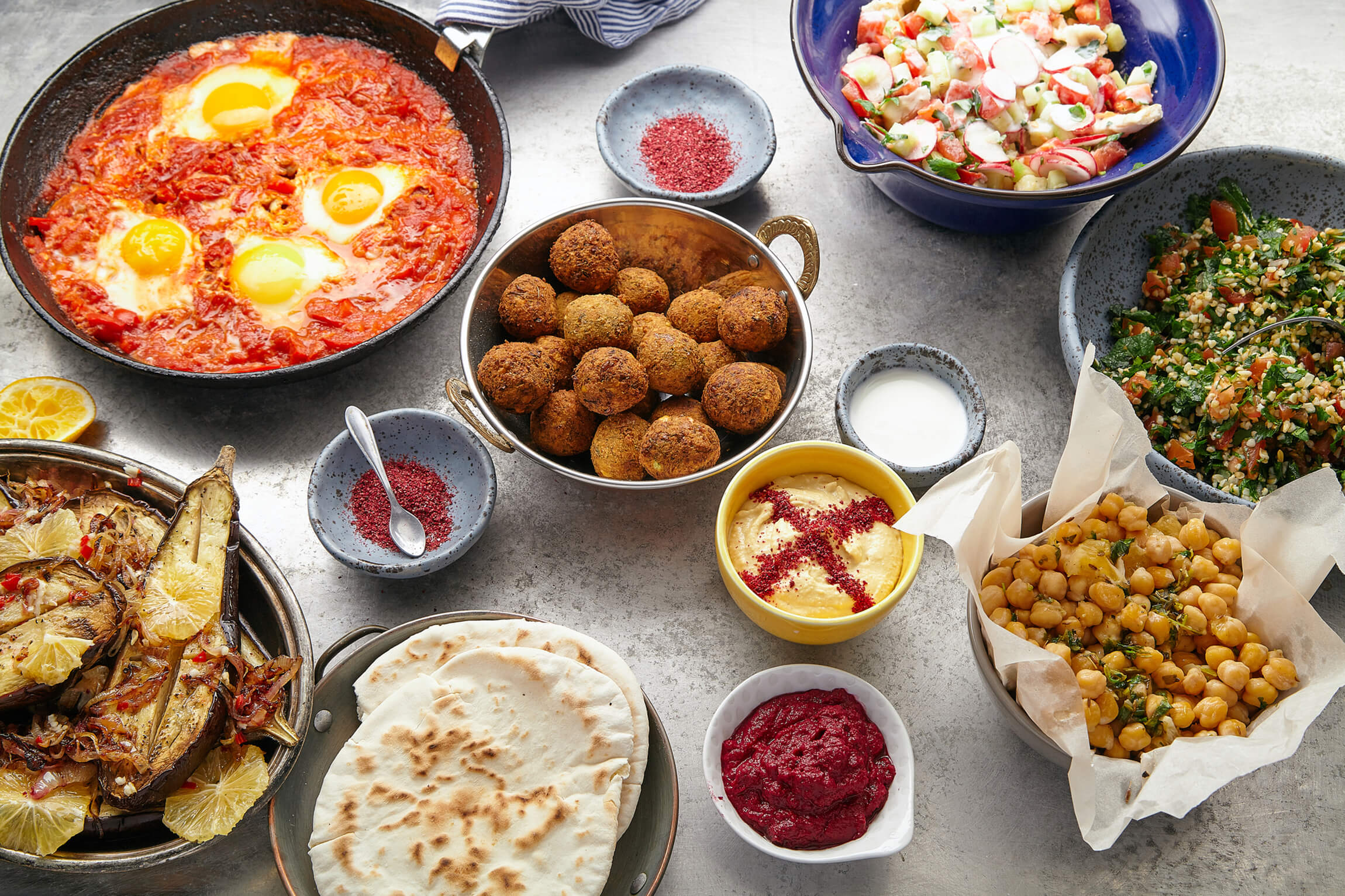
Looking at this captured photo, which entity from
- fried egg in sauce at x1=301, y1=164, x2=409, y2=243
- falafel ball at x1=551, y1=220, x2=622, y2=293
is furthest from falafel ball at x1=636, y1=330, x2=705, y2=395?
fried egg in sauce at x1=301, y1=164, x2=409, y2=243

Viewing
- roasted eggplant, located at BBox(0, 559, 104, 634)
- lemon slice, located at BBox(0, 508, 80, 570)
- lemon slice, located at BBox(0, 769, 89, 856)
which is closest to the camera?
lemon slice, located at BBox(0, 769, 89, 856)

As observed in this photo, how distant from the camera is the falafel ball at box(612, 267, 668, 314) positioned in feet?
11.2

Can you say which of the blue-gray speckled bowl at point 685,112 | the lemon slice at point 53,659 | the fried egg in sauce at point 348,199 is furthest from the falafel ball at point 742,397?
the lemon slice at point 53,659

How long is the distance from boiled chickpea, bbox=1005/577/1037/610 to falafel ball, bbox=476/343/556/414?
5.42 feet

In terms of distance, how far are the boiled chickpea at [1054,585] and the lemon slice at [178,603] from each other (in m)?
2.45

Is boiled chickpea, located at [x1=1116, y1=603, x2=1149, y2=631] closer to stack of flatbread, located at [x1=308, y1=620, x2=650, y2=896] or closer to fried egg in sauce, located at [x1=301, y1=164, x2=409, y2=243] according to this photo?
stack of flatbread, located at [x1=308, y1=620, x2=650, y2=896]

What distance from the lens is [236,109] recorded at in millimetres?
4090

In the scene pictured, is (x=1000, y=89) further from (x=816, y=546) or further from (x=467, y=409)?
(x=467, y=409)

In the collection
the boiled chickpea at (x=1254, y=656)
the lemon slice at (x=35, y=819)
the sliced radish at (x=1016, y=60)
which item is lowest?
the lemon slice at (x=35, y=819)

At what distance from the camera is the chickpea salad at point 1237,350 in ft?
10.3

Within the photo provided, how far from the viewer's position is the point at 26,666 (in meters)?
2.47

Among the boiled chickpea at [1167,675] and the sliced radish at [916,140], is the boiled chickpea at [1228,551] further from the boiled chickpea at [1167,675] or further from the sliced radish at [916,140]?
the sliced radish at [916,140]

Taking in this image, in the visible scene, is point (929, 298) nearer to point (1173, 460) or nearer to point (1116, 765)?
point (1173, 460)

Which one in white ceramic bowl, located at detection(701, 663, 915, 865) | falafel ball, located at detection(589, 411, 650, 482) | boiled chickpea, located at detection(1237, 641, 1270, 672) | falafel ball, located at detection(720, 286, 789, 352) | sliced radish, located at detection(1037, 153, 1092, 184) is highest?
sliced radish, located at detection(1037, 153, 1092, 184)
